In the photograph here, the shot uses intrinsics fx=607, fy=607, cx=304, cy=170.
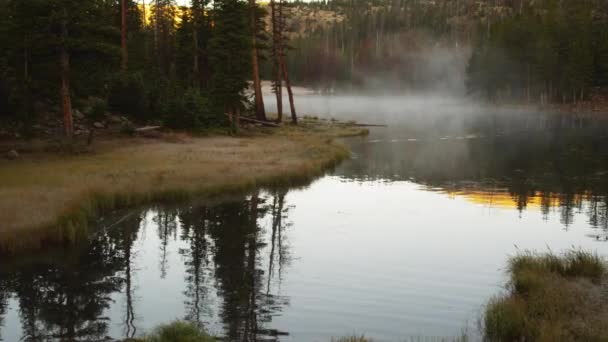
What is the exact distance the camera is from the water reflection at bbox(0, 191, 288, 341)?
12078 millimetres

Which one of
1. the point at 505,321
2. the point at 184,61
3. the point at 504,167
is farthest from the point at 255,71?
the point at 505,321

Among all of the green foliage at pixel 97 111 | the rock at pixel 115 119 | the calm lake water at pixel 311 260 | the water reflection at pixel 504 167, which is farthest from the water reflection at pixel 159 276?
the rock at pixel 115 119

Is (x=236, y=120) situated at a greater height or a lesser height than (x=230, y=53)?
lesser

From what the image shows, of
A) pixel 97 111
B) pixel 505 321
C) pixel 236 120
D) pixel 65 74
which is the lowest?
pixel 505 321

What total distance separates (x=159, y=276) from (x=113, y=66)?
2960cm

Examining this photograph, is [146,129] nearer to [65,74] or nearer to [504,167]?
[65,74]

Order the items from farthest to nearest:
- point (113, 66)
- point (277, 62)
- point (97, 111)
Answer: point (277, 62), point (113, 66), point (97, 111)

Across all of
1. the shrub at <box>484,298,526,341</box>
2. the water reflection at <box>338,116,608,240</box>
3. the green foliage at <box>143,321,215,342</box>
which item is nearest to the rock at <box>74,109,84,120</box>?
the water reflection at <box>338,116,608,240</box>

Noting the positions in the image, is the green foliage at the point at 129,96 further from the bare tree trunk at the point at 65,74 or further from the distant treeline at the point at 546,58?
the distant treeline at the point at 546,58

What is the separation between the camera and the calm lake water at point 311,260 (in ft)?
40.4

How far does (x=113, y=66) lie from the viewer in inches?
1641

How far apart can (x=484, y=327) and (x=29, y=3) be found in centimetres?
2809

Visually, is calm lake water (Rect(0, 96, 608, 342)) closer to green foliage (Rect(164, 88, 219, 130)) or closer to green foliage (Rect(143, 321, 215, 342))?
green foliage (Rect(143, 321, 215, 342))

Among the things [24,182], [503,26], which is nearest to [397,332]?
[24,182]
